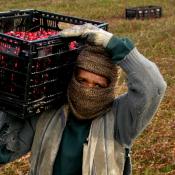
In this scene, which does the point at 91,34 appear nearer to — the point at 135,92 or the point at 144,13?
the point at 135,92

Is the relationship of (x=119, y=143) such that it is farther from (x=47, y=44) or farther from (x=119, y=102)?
(x=47, y=44)

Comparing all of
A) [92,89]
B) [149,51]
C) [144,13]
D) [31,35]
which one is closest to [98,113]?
[92,89]

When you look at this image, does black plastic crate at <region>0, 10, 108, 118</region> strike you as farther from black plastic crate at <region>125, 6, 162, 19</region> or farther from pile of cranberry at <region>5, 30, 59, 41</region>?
black plastic crate at <region>125, 6, 162, 19</region>

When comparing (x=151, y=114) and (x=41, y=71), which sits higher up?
(x=41, y=71)

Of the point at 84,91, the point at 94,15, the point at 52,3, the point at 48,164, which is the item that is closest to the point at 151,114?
the point at 84,91

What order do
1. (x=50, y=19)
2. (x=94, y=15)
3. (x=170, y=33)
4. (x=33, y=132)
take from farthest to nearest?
(x=94, y=15)
(x=170, y=33)
(x=50, y=19)
(x=33, y=132)

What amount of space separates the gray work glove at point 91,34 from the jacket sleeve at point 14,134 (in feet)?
1.83

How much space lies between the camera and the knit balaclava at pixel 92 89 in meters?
2.71

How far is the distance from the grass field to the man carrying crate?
2517 millimetres

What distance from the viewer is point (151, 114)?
2.83 meters

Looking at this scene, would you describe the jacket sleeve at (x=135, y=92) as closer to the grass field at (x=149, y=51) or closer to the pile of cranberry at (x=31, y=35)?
the pile of cranberry at (x=31, y=35)

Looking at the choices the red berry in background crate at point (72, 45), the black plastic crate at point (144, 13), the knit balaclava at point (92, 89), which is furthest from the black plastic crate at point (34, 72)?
the black plastic crate at point (144, 13)

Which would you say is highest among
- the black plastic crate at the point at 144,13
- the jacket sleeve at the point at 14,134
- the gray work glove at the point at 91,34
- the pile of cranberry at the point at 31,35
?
the gray work glove at the point at 91,34

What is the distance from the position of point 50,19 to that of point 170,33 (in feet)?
34.3
